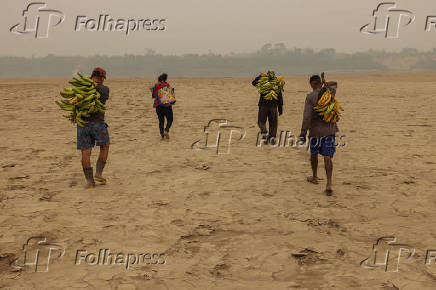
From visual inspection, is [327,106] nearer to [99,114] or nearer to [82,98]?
[99,114]

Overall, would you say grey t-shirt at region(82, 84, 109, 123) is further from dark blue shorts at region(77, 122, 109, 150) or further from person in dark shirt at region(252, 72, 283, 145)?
person in dark shirt at region(252, 72, 283, 145)

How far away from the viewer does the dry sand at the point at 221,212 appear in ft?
13.2

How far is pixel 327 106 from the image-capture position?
599 cm

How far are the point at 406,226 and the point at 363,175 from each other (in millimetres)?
2309

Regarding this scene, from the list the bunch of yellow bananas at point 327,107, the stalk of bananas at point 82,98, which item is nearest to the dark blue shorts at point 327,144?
the bunch of yellow bananas at point 327,107

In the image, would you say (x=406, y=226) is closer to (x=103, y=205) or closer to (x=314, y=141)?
(x=314, y=141)

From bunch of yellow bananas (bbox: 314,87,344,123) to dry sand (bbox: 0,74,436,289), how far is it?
4.18 ft

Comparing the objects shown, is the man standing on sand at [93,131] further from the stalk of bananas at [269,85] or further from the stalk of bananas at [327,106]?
the stalk of bananas at [269,85]

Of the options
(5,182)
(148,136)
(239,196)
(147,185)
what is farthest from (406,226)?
(148,136)

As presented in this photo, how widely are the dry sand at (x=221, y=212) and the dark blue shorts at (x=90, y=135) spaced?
0.83m

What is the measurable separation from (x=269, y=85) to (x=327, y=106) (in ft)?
12.4

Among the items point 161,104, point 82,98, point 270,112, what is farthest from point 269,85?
point 82,98

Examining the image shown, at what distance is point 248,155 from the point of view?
29.8ft

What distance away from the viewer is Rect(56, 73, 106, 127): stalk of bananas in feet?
19.8
